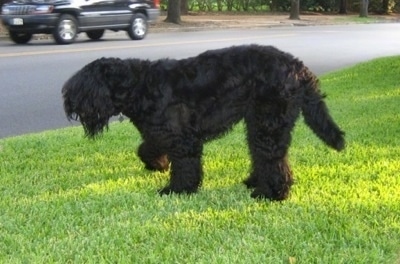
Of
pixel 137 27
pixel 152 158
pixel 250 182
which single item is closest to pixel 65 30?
pixel 137 27

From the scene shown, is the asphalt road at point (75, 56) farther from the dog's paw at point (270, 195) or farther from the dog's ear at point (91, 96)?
the dog's paw at point (270, 195)

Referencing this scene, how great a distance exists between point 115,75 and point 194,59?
2.02ft

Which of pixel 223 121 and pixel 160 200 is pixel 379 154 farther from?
pixel 160 200

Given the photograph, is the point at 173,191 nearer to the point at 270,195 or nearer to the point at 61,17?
the point at 270,195

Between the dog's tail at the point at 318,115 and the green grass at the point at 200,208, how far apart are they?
384 millimetres

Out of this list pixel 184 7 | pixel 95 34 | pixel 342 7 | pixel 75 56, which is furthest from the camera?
pixel 342 7

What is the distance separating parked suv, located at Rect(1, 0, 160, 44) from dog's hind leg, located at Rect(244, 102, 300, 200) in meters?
15.5

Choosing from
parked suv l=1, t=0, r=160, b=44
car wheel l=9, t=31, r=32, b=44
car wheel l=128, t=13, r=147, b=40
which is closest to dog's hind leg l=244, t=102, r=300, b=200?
parked suv l=1, t=0, r=160, b=44

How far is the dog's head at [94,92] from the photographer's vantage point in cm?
515

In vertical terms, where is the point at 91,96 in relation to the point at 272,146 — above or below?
above

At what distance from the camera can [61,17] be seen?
64.8 feet

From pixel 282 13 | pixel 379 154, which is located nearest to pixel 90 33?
pixel 379 154

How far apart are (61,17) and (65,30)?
1.35 feet

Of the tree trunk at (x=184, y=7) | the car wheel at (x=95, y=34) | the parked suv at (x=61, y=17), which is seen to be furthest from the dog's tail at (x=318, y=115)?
the tree trunk at (x=184, y=7)
